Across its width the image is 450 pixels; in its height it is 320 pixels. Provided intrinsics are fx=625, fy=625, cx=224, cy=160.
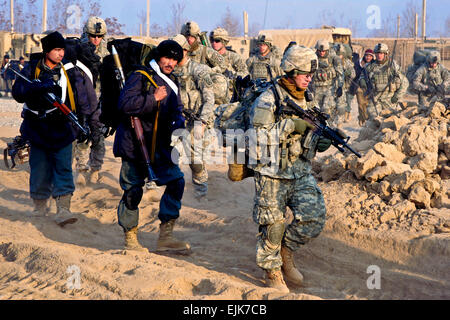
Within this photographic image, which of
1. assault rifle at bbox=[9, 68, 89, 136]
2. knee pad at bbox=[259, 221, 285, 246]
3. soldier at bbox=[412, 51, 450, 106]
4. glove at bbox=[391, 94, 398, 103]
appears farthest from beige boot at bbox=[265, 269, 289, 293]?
soldier at bbox=[412, 51, 450, 106]

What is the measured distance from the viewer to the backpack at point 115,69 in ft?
19.6

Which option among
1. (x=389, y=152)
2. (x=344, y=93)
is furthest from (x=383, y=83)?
(x=389, y=152)

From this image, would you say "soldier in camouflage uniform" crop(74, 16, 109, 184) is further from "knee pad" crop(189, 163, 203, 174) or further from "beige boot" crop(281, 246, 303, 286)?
"beige boot" crop(281, 246, 303, 286)

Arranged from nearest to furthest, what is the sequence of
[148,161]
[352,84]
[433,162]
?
[148,161], [433,162], [352,84]

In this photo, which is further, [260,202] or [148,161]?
[148,161]

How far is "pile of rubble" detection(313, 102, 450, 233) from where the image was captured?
262 inches

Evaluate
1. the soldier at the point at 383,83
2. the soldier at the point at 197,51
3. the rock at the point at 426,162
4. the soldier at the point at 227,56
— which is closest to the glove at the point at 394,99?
the soldier at the point at 383,83

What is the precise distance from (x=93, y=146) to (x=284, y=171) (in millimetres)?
4484

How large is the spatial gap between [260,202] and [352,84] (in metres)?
12.5

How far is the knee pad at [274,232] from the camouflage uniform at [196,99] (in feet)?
10.4

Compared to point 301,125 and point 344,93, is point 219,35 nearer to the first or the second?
point 344,93

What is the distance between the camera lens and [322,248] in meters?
6.49
